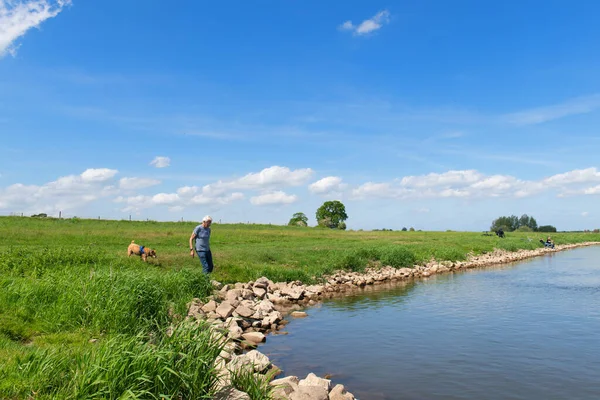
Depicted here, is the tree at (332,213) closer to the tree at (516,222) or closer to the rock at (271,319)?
the tree at (516,222)

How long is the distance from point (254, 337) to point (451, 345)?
5841 millimetres

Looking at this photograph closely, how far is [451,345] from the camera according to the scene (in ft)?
44.6

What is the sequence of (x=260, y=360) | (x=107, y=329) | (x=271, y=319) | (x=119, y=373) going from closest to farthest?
(x=119, y=373), (x=260, y=360), (x=107, y=329), (x=271, y=319)

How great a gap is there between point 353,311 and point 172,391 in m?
12.6

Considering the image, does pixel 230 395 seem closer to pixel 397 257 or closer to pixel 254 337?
pixel 254 337

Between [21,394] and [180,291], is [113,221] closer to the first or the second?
[180,291]

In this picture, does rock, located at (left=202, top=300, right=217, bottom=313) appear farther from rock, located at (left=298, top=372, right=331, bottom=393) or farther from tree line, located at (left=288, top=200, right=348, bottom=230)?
tree line, located at (left=288, top=200, right=348, bottom=230)

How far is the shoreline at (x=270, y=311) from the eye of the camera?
342 inches

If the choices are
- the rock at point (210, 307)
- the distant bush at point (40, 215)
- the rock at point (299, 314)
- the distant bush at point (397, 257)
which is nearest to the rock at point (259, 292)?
the rock at point (299, 314)

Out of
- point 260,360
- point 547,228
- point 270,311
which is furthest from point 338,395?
point 547,228

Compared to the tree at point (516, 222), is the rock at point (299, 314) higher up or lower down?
lower down

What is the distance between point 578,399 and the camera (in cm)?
949

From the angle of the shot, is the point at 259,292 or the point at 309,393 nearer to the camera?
the point at 309,393

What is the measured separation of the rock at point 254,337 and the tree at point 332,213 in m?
111
